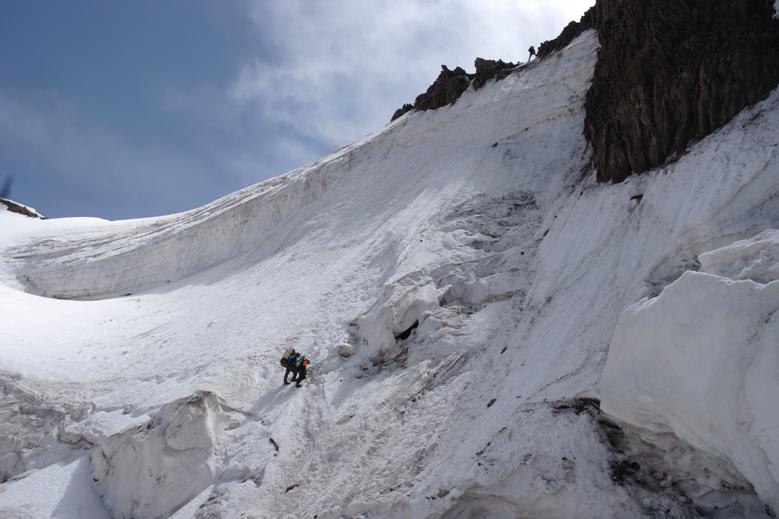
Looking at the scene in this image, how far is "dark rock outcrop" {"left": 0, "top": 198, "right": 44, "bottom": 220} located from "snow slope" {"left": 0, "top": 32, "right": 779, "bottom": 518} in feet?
54.7

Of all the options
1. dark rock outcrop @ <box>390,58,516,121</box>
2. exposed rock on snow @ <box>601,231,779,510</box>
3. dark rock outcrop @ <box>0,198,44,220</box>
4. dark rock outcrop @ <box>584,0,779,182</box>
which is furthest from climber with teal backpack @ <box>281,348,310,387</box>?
dark rock outcrop @ <box>0,198,44,220</box>

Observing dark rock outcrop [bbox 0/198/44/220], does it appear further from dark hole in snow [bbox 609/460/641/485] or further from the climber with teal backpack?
dark hole in snow [bbox 609/460/641/485]

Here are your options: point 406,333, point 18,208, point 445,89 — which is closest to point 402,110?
point 445,89

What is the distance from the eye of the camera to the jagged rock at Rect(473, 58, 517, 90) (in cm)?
2020

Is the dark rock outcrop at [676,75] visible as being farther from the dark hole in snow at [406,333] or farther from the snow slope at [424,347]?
the dark hole in snow at [406,333]

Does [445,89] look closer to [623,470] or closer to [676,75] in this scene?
[676,75]

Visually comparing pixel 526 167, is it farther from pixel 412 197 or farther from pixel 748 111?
pixel 748 111

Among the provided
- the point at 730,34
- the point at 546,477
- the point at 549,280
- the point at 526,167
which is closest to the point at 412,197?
the point at 526,167

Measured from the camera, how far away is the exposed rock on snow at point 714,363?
180 inches

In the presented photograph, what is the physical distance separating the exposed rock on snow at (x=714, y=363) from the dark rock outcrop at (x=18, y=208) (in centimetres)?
3625

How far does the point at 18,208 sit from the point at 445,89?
27.0 meters

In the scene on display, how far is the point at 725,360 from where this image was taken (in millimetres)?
4934

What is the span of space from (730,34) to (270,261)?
13669mm

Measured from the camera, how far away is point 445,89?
21.4 meters
